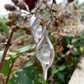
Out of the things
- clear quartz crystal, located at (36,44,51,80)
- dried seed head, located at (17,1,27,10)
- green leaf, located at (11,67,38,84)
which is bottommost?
green leaf, located at (11,67,38,84)

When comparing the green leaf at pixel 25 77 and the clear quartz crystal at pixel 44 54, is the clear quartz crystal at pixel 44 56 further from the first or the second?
the green leaf at pixel 25 77

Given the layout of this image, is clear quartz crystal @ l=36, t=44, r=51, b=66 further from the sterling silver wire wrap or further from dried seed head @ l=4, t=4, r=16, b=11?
dried seed head @ l=4, t=4, r=16, b=11

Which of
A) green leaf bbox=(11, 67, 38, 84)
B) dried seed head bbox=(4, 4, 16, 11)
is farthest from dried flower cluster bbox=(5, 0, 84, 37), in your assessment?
green leaf bbox=(11, 67, 38, 84)

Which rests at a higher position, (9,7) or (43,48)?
(9,7)

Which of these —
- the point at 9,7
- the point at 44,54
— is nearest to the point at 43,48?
the point at 44,54

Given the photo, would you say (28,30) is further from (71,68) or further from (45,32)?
(71,68)

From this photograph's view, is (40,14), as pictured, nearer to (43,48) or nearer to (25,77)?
(43,48)

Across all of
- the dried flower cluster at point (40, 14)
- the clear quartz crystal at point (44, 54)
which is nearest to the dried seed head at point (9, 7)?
the dried flower cluster at point (40, 14)

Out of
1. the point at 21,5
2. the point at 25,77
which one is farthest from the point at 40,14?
the point at 25,77
